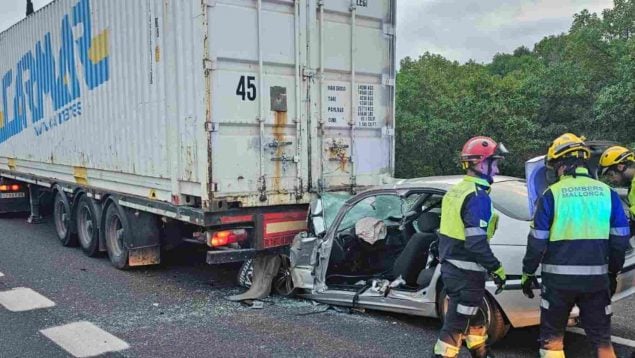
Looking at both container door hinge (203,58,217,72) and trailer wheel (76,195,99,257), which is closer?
container door hinge (203,58,217,72)

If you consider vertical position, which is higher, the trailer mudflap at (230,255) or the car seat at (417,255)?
the car seat at (417,255)

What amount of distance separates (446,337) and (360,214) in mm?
2152

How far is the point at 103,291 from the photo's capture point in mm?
6418

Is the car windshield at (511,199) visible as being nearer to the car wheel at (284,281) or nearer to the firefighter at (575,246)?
the firefighter at (575,246)

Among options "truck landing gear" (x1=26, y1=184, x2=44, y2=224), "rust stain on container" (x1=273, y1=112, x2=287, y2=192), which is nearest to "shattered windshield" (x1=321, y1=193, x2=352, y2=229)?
"rust stain on container" (x1=273, y1=112, x2=287, y2=192)

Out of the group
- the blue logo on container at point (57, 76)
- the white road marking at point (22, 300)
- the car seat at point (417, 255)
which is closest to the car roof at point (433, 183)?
the car seat at point (417, 255)

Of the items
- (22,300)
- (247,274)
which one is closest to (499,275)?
(247,274)

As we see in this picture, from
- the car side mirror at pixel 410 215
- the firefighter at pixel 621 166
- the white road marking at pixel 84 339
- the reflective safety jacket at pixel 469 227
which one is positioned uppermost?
the firefighter at pixel 621 166

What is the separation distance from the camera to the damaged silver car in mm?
4215

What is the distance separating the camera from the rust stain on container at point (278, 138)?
5.98 metres

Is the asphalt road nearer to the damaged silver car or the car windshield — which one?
the damaged silver car

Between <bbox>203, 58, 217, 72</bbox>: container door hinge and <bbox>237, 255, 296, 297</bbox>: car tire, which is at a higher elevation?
<bbox>203, 58, 217, 72</bbox>: container door hinge

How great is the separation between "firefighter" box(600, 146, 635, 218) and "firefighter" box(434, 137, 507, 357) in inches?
37.0

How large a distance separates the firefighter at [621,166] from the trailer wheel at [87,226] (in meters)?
6.28
